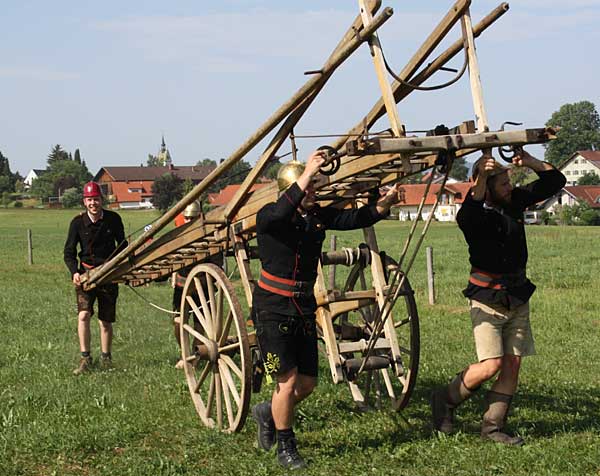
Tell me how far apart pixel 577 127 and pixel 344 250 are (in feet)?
481

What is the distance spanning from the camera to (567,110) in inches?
5704

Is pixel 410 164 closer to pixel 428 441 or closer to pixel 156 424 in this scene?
pixel 428 441

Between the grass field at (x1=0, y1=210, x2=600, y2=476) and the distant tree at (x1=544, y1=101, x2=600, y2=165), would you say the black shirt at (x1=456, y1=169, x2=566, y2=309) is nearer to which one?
the grass field at (x1=0, y1=210, x2=600, y2=476)

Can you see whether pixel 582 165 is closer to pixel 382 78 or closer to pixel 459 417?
pixel 459 417

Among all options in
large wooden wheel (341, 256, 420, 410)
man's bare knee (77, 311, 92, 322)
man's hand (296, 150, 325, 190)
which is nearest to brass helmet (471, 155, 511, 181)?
large wooden wheel (341, 256, 420, 410)

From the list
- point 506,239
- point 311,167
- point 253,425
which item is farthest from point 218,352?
point 506,239

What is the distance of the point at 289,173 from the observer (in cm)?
623

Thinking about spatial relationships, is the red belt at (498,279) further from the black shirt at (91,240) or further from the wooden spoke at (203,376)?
the black shirt at (91,240)

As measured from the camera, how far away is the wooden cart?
5.48 meters

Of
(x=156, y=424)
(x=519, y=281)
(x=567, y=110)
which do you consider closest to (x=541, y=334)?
(x=519, y=281)

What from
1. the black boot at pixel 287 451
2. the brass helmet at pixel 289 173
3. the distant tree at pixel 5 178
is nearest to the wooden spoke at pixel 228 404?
the black boot at pixel 287 451

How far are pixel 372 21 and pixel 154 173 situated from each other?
158 m

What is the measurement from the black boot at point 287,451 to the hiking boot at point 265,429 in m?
0.34

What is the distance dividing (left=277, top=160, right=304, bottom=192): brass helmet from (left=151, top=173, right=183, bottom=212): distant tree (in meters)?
85.5
